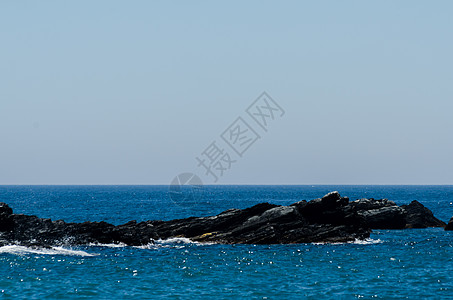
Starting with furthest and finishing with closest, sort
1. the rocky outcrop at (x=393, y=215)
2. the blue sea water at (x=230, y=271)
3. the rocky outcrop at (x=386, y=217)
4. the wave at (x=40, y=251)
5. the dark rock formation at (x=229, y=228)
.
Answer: the rocky outcrop at (x=393, y=215), the rocky outcrop at (x=386, y=217), the dark rock formation at (x=229, y=228), the wave at (x=40, y=251), the blue sea water at (x=230, y=271)

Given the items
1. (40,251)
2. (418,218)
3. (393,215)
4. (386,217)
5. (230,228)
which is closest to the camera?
(40,251)

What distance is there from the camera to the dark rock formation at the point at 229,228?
51.2 m

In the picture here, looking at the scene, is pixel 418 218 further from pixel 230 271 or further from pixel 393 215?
pixel 230 271

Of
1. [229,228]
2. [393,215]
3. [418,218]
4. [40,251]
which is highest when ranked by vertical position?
[393,215]

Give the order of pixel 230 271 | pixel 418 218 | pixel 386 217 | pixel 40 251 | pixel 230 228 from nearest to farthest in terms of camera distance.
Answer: pixel 230 271 < pixel 40 251 < pixel 230 228 < pixel 386 217 < pixel 418 218

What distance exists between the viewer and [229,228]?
5528 centimetres

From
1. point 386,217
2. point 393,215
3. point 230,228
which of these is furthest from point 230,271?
point 393,215

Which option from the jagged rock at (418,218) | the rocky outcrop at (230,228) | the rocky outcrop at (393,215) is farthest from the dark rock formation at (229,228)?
the jagged rock at (418,218)

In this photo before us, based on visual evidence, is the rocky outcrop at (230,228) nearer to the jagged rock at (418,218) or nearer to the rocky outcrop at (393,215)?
the rocky outcrop at (393,215)

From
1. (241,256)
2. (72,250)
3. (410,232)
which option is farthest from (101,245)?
(410,232)

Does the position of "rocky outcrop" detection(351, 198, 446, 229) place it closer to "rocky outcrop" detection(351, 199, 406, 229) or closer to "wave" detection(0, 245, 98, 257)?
"rocky outcrop" detection(351, 199, 406, 229)

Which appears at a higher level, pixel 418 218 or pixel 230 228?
pixel 230 228

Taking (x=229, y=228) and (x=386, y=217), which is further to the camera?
(x=386, y=217)

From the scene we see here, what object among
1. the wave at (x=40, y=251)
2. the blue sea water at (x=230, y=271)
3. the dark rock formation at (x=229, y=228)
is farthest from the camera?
the dark rock formation at (x=229, y=228)
